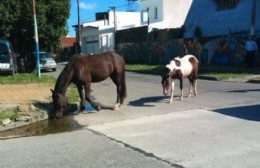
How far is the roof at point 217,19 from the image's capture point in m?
32.0

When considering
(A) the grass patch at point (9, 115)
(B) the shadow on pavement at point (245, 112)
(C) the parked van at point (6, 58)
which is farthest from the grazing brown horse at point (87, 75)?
(C) the parked van at point (6, 58)

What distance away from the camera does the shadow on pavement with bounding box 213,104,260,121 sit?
11.1 meters

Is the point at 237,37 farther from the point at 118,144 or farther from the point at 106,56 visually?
the point at 118,144

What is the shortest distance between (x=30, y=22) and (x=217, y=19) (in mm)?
12711

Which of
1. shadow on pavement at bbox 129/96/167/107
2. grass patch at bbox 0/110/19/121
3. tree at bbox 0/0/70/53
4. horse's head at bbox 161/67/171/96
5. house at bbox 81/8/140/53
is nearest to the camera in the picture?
grass patch at bbox 0/110/19/121

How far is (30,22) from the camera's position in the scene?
106ft

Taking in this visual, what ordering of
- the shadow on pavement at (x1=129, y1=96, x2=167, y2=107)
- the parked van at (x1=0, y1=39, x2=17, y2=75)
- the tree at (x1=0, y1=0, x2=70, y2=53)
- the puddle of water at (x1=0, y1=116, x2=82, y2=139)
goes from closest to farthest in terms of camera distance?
the puddle of water at (x1=0, y1=116, x2=82, y2=139) → the shadow on pavement at (x1=129, y1=96, x2=167, y2=107) → the parked van at (x1=0, y1=39, x2=17, y2=75) → the tree at (x1=0, y1=0, x2=70, y2=53)

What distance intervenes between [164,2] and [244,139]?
165ft

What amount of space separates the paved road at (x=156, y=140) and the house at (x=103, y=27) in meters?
51.5

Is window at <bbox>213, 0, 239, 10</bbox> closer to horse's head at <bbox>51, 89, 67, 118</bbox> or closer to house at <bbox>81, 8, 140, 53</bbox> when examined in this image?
horse's head at <bbox>51, 89, 67, 118</bbox>

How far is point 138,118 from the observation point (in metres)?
12.0

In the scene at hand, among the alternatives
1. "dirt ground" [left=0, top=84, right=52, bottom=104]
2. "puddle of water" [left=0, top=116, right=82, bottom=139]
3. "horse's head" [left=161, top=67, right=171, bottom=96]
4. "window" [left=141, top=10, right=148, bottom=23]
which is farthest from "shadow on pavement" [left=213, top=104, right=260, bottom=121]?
"window" [left=141, top=10, right=148, bottom=23]

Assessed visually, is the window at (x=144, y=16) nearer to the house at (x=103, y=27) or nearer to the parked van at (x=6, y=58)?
the house at (x=103, y=27)

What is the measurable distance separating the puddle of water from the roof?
20456mm
